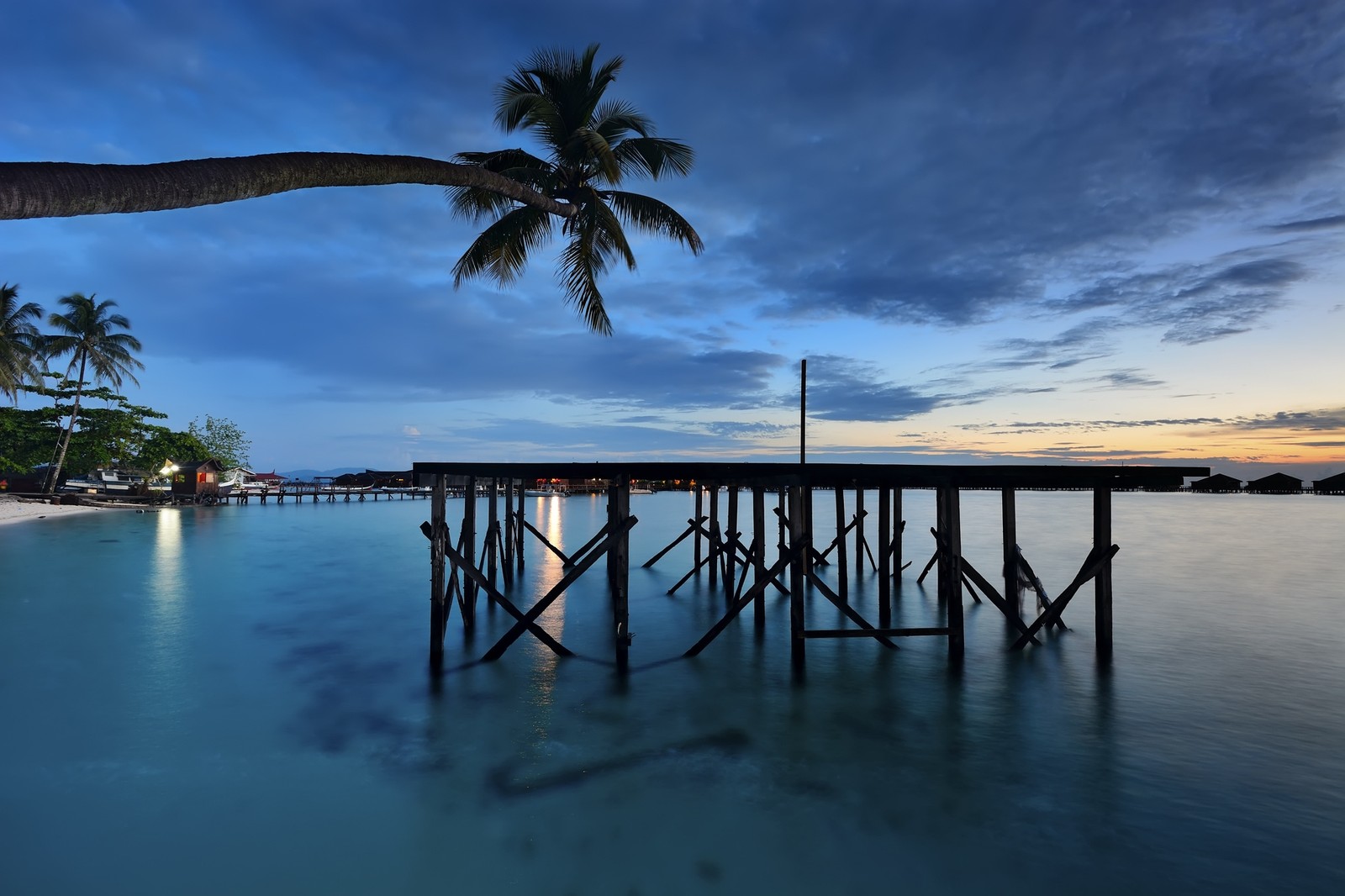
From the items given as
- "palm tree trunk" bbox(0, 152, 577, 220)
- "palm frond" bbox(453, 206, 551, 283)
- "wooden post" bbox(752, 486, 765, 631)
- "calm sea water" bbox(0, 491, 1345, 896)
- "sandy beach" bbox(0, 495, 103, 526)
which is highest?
"palm frond" bbox(453, 206, 551, 283)

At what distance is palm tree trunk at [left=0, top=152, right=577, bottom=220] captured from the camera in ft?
13.0

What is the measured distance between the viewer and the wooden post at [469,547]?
11883 millimetres

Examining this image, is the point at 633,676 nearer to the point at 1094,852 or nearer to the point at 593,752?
the point at 593,752

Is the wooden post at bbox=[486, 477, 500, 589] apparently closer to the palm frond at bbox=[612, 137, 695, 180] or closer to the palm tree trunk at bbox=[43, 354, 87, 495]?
the palm frond at bbox=[612, 137, 695, 180]

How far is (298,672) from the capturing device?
37.5 feet

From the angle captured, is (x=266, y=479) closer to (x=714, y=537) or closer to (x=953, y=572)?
(x=714, y=537)

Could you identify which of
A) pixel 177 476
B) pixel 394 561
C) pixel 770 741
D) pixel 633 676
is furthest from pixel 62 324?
pixel 770 741

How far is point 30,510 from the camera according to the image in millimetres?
40188

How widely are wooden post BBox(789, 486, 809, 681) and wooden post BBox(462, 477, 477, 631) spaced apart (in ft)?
17.1

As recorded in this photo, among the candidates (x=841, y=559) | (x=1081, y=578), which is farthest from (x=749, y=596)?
(x=841, y=559)

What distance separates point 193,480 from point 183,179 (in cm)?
6126

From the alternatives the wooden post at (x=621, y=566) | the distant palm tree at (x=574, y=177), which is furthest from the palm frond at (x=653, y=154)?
the wooden post at (x=621, y=566)

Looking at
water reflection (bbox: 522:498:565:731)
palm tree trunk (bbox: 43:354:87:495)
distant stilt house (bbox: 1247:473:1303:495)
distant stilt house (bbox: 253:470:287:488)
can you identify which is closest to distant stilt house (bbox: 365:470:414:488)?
distant stilt house (bbox: 253:470:287:488)

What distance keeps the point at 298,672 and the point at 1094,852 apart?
11.4 meters
